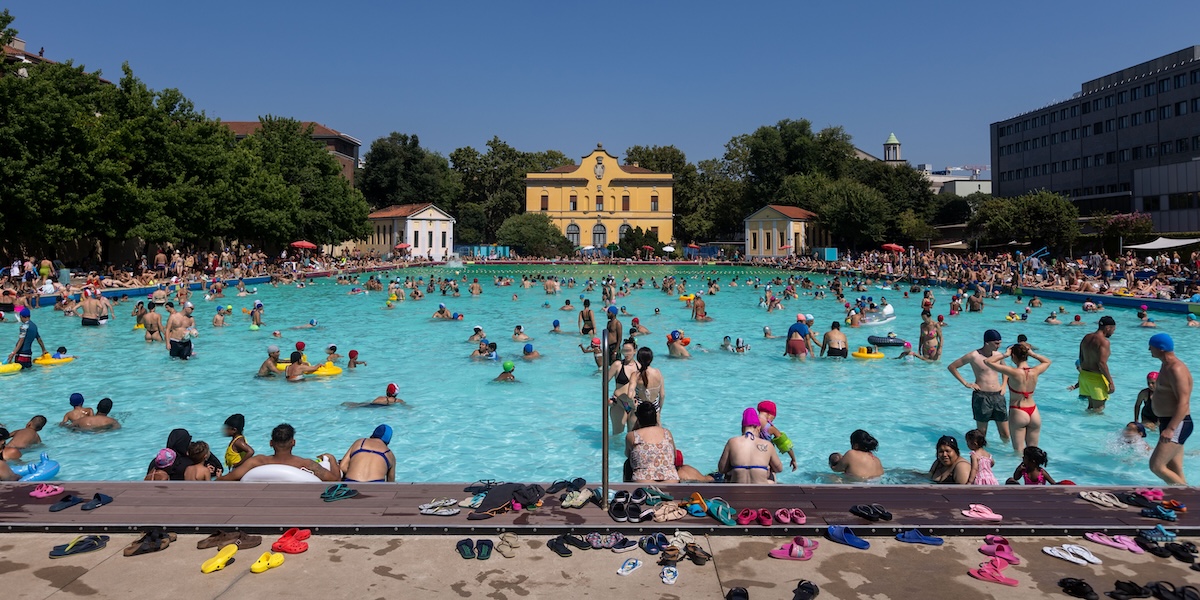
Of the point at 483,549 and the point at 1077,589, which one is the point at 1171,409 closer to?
the point at 1077,589

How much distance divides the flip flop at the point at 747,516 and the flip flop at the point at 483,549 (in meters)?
1.67

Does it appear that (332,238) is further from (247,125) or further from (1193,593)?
(1193,593)

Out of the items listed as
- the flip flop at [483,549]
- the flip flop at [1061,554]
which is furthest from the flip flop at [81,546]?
the flip flop at [1061,554]

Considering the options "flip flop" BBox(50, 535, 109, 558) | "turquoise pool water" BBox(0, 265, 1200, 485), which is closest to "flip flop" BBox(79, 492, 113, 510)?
"flip flop" BBox(50, 535, 109, 558)

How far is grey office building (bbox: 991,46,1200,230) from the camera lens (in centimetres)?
4719

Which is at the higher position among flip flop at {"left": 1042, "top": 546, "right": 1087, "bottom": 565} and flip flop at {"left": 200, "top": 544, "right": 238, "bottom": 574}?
flip flop at {"left": 200, "top": 544, "right": 238, "bottom": 574}

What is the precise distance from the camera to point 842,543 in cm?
495

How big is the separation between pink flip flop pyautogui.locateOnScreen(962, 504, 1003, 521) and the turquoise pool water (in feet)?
10.8

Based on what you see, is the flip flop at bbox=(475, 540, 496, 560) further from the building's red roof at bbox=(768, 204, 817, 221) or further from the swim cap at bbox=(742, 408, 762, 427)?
the building's red roof at bbox=(768, 204, 817, 221)

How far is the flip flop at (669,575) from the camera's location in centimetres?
450

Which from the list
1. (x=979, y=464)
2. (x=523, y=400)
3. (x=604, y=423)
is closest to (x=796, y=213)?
(x=523, y=400)

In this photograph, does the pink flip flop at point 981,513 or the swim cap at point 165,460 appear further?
the swim cap at point 165,460

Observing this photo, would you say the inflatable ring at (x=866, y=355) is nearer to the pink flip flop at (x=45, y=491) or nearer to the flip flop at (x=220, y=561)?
the flip flop at (x=220, y=561)

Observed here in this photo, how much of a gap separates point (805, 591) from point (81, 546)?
14.5 feet
